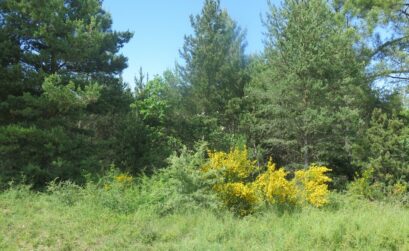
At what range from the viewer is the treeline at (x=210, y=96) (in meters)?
13.4

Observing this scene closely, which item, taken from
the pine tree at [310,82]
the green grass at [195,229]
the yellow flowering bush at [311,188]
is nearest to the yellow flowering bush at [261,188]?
the yellow flowering bush at [311,188]

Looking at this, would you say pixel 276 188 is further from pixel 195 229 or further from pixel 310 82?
pixel 310 82

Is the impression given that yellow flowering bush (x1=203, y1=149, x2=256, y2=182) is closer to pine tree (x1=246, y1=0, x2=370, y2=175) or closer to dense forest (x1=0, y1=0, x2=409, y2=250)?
dense forest (x1=0, y1=0, x2=409, y2=250)

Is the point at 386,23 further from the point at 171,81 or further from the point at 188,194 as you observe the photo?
the point at 188,194

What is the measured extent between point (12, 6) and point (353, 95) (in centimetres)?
1388

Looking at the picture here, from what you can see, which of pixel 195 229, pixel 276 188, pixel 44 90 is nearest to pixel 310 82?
pixel 276 188

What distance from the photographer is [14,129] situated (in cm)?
1227

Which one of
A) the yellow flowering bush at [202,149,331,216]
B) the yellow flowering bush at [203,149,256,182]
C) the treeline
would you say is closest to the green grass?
the yellow flowering bush at [202,149,331,216]

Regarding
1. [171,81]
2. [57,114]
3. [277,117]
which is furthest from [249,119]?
[57,114]

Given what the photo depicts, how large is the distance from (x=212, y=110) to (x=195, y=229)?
43.8ft

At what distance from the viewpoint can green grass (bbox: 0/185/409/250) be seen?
6.74 m

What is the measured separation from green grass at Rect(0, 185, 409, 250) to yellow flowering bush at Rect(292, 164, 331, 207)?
31 cm

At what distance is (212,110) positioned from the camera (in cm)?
2064

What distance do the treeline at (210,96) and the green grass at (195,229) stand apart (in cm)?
373
